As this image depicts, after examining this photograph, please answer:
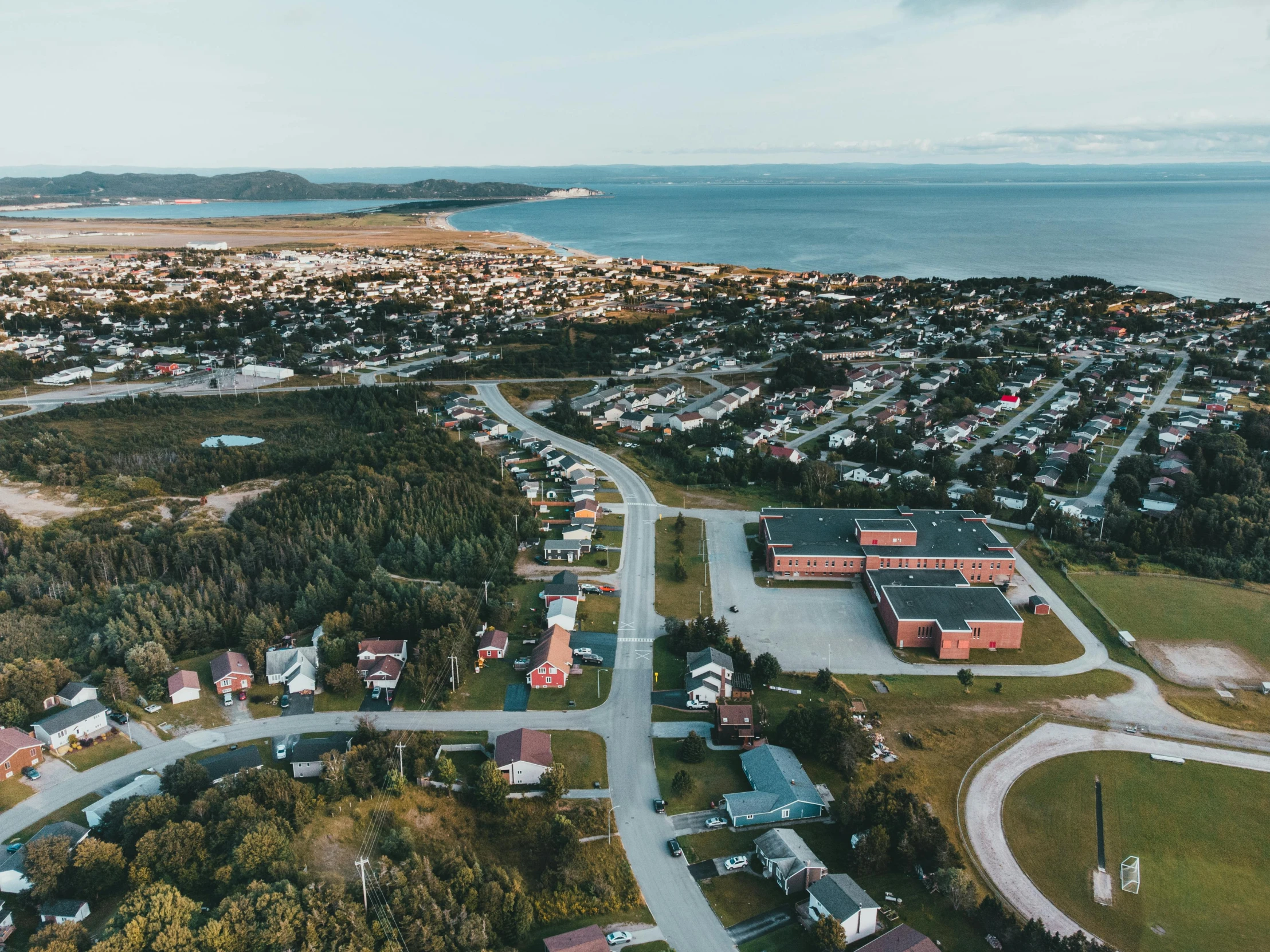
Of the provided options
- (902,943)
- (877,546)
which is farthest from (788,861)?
(877,546)

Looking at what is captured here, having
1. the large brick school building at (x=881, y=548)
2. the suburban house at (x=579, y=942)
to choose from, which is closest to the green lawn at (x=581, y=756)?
the suburban house at (x=579, y=942)

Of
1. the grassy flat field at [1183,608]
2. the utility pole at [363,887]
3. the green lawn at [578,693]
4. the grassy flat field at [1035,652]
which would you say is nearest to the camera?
the utility pole at [363,887]

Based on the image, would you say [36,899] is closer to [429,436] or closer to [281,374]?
[429,436]

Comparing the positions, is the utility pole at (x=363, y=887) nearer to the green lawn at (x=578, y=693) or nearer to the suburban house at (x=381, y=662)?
the green lawn at (x=578, y=693)

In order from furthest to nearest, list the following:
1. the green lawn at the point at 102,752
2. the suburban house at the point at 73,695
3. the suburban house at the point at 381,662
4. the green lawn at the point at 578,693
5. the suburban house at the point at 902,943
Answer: the suburban house at the point at 381,662 → the green lawn at the point at 578,693 → the suburban house at the point at 73,695 → the green lawn at the point at 102,752 → the suburban house at the point at 902,943

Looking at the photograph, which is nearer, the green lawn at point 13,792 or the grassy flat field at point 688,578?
the green lawn at point 13,792

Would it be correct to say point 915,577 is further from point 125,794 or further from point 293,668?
point 125,794

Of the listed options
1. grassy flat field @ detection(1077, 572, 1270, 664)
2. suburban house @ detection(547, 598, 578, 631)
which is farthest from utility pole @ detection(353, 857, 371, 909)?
grassy flat field @ detection(1077, 572, 1270, 664)
